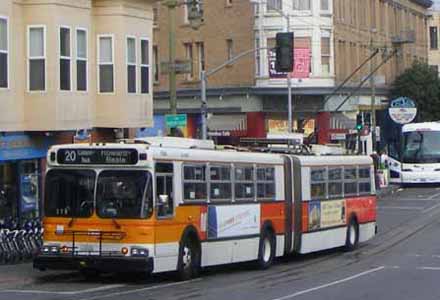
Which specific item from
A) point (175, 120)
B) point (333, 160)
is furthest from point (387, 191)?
point (175, 120)

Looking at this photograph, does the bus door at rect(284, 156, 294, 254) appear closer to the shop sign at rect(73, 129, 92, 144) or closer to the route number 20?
the route number 20

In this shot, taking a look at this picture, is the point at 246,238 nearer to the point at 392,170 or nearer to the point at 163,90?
the point at 392,170

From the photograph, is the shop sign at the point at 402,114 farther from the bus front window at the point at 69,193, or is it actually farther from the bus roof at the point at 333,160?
the bus front window at the point at 69,193

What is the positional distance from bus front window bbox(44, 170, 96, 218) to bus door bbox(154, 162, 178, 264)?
1.32 meters

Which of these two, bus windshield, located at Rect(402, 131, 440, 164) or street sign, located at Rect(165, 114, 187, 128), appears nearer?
street sign, located at Rect(165, 114, 187, 128)

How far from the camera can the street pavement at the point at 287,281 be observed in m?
18.3

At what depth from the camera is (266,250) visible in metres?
24.8

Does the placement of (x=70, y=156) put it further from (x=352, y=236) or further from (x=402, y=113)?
(x=402, y=113)

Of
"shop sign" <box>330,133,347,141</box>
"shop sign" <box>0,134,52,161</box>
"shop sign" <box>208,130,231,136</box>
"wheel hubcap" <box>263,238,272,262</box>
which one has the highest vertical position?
"shop sign" <box>208,130,231,136</box>

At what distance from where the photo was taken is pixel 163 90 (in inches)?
2591

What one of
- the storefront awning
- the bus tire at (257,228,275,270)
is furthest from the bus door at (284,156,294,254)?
the storefront awning

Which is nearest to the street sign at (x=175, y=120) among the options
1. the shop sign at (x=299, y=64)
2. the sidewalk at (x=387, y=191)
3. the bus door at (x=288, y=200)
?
the bus door at (x=288, y=200)

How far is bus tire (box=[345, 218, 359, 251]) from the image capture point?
98.6 ft

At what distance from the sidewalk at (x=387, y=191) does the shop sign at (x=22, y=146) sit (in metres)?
25.6
